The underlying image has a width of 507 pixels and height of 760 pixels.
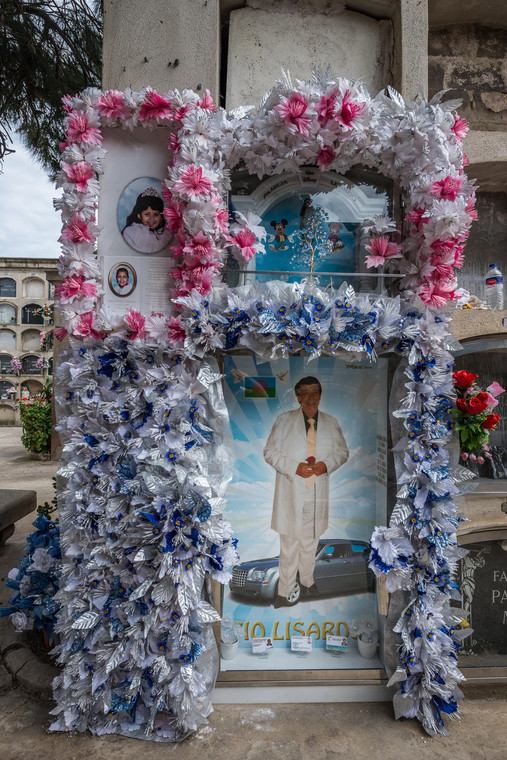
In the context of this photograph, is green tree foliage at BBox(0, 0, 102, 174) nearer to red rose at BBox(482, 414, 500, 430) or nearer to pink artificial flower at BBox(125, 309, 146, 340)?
pink artificial flower at BBox(125, 309, 146, 340)

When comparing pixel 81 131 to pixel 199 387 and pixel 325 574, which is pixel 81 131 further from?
pixel 325 574

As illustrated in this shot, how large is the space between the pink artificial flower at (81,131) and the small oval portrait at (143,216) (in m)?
0.31

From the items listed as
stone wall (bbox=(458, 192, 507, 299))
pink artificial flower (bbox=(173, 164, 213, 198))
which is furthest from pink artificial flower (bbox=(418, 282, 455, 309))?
pink artificial flower (bbox=(173, 164, 213, 198))

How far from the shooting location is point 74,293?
2.81m

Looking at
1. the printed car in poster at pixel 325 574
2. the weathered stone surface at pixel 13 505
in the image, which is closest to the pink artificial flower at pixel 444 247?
the printed car in poster at pixel 325 574

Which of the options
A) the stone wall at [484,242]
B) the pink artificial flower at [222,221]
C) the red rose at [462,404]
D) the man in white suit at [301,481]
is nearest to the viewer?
the pink artificial flower at [222,221]

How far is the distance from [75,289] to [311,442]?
5.39ft

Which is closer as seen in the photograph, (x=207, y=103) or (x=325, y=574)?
(x=207, y=103)

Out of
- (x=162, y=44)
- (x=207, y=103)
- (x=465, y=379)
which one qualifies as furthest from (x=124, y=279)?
(x=465, y=379)

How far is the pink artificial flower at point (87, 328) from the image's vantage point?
2.81 meters

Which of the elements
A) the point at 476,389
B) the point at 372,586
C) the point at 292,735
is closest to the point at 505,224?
the point at 476,389

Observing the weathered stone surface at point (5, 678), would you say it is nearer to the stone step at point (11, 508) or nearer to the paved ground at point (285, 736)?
the paved ground at point (285, 736)

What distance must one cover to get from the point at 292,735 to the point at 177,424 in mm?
1760

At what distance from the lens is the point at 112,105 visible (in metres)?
2.80
